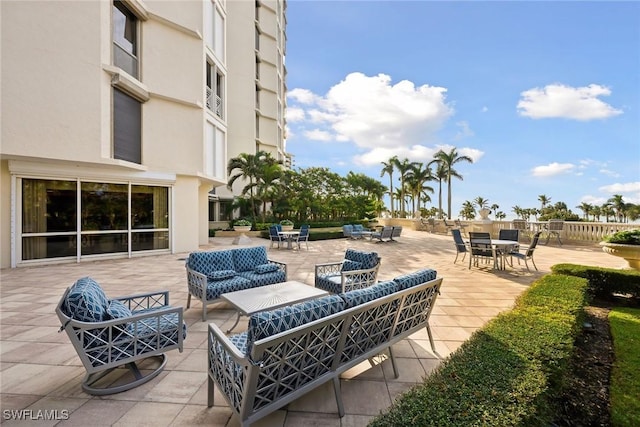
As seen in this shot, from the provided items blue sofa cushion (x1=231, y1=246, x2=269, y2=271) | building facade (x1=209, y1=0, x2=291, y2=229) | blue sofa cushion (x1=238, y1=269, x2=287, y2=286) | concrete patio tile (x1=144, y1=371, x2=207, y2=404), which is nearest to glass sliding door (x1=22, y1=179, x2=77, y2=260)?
blue sofa cushion (x1=231, y1=246, x2=269, y2=271)

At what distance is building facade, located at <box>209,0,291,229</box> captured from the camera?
967 inches

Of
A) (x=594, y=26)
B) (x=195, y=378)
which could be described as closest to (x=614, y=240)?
(x=594, y=26)

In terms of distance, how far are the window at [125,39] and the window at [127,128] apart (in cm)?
113

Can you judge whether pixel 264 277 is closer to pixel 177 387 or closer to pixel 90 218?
pixel 177 387

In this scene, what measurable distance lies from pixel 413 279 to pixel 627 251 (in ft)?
19.9

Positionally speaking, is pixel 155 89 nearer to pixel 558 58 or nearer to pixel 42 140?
pixel 42 140

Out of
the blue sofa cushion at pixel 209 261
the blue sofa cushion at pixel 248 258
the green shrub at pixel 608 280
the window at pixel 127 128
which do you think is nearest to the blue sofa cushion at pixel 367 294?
the blue sofa cushion at pixel 209 261

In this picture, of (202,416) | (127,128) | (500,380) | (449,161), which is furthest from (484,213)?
(127,128)

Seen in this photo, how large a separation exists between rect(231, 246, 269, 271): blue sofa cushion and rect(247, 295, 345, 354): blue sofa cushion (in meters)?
3.62

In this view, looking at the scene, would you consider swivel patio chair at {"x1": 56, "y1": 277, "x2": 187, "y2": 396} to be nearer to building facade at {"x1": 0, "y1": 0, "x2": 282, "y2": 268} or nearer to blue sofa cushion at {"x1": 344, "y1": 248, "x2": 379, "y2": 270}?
blue sofa cushion at {"x1": 344, "y1": 248, "x2": 379, "y2": 270}

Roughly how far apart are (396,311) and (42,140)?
10.2m

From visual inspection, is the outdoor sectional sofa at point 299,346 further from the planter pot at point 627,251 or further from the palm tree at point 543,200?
the palm tree at point 543,200

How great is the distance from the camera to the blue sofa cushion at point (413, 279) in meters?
2.76

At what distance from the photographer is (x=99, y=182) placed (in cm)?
941
